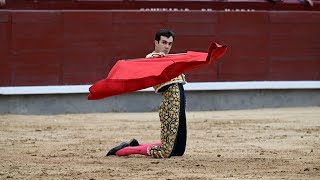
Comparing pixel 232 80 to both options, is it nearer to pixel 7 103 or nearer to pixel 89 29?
pixel 89 29

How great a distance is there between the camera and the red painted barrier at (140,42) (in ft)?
38.4

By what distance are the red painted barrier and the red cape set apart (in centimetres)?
484

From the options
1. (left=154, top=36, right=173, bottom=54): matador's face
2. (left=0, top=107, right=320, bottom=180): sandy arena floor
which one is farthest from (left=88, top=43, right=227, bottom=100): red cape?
(left=0, top=107, right=320, bottom=180): sandy arena floor

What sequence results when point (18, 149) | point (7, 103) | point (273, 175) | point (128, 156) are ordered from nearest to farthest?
point (273, 175) < point (128, 156) < point (18, 149) < point (7, 103)

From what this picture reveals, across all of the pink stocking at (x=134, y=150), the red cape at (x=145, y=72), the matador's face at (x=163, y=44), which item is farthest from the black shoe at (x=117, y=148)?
the matador's face at (x=163, y=44)

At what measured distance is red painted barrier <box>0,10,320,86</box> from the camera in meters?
11.7

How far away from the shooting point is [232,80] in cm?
1258

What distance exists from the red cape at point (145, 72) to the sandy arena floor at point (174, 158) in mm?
520

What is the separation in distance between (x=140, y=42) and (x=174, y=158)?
5.17 metres

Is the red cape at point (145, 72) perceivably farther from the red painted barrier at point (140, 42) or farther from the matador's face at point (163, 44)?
the red painted barrier at point (140, 42)

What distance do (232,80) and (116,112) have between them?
1.63 meters

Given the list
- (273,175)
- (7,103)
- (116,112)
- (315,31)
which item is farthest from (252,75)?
(273,175)

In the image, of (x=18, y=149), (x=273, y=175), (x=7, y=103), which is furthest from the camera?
(x=7, y=103)

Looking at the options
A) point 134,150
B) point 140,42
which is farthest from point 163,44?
point 140,42
